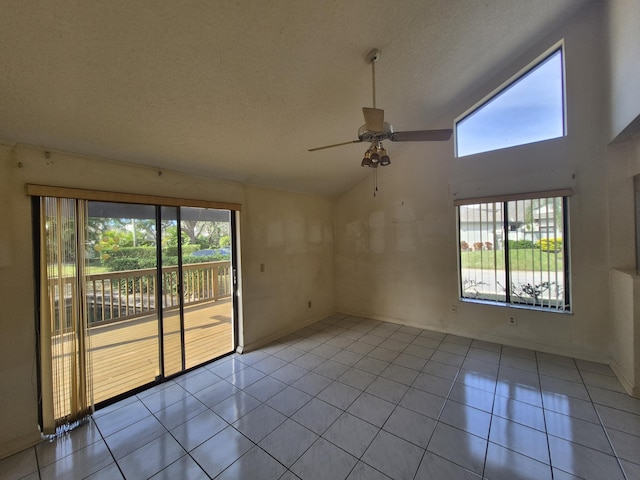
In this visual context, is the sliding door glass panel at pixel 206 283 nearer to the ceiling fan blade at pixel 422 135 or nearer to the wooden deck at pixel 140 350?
the wooden deck at pixel 140 350

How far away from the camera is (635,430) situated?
1885mm

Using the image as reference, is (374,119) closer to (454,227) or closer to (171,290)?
(454,227)

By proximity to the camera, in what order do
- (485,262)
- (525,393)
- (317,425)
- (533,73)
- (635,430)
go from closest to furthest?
(635,430), (317,425), (525,393), (533,73), (485,262)

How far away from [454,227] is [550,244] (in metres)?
1.10

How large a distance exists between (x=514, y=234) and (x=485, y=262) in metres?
0.51

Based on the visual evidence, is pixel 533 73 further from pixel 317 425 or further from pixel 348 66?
pixel 317 425

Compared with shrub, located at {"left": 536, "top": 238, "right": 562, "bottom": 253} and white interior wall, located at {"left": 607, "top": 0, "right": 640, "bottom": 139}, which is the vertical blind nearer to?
white interior wall, located at {"left": 607, "top": 0, "right": 640, "bottom": 139}

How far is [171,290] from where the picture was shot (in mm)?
2986

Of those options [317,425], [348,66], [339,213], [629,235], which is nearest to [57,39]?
[348,66]

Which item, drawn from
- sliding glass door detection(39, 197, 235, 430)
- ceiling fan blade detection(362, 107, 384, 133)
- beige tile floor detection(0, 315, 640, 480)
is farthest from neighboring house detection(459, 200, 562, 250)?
sliding glass door detection(39, 197, 235, 430)

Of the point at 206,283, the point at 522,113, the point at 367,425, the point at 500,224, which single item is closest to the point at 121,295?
the point at 206,283

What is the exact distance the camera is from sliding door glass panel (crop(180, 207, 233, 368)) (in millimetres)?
3098

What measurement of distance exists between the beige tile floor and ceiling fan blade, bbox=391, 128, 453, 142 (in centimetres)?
233

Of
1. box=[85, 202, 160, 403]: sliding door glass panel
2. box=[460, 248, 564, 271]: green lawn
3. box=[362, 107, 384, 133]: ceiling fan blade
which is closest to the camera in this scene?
box=[362, 107, 384, 133]: ceiling fan blade
